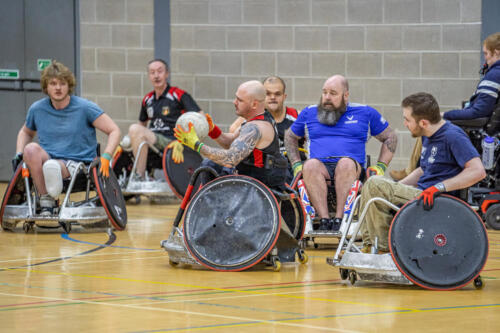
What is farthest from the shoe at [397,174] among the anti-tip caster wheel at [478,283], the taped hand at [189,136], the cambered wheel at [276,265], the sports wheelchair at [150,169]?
the anti-tip caster wheel at [478,283]

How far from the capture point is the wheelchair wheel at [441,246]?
492cm

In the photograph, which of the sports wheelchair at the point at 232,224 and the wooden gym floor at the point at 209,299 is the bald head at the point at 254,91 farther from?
the wooden gym floor at the point at 209,299

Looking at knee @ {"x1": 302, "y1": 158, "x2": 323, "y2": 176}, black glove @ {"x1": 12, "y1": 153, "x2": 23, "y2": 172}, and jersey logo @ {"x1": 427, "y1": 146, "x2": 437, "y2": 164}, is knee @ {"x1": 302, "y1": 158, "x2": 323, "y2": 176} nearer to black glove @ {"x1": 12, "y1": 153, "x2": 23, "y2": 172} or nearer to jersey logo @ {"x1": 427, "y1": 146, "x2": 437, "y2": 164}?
jersey logo @ {"x1": 427, "y1": 146, "x2": 437, "y2": 164}

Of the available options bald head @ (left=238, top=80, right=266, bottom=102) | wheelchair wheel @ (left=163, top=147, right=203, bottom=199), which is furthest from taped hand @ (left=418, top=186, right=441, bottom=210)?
wheelchair wheel @ (left=163, top=147, right=203, bottom=199)

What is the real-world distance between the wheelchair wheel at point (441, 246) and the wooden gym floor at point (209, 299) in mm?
93

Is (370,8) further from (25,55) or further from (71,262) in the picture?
(71,262)

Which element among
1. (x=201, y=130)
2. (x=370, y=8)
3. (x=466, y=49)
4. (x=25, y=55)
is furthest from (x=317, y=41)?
(x=201, y=130)

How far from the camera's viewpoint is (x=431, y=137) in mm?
5328

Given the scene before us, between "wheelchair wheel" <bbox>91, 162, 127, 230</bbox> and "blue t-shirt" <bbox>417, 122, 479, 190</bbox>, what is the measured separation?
3206 millimetres

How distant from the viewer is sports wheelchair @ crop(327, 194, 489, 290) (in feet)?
16.1

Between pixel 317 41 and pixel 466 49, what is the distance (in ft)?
5.79

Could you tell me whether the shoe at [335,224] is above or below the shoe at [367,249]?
below

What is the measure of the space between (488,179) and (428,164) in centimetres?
360

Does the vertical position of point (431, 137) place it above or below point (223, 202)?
above
